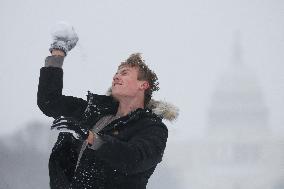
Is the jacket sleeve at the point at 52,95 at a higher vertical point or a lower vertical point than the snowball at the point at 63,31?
lower

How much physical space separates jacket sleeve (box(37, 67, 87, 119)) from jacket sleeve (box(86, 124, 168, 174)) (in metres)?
0.58

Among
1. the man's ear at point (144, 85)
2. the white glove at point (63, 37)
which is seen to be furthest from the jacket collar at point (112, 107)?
the white glove at point (63, 37)

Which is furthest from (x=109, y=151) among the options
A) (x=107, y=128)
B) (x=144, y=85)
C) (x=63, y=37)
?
(x=63, y=37)

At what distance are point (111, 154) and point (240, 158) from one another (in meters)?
79.6

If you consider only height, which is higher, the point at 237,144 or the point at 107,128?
the point at 237,144

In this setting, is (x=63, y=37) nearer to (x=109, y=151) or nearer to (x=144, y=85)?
(x=144, y=85)

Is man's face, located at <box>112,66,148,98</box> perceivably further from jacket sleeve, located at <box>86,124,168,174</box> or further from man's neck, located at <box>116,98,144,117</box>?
jacket sleeve, located at <box>86,124,168,174</box>

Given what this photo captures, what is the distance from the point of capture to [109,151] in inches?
98.3

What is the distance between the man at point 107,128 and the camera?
2555 mm

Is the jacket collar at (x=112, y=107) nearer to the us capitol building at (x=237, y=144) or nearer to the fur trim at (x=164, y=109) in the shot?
the fur trim at (x=164, y=109)

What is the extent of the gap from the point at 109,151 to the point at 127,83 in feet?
2.59

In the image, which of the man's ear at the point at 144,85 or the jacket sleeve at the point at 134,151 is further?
the man's ear at the point at 144,85

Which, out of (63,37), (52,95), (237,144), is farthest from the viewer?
(237,144)

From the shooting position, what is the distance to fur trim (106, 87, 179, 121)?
317 centimetres
